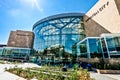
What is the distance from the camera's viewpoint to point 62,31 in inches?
1270

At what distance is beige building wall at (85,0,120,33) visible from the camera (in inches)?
672

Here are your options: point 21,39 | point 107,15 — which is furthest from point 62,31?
point 21,39

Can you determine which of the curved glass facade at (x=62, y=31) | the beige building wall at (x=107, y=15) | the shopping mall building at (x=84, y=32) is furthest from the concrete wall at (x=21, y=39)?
the beige building wall at (x=107, y=15)

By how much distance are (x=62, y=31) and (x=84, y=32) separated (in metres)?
6.39

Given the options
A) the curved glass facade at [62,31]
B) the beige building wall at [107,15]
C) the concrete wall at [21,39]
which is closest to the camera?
the beige building wall at [107,15]

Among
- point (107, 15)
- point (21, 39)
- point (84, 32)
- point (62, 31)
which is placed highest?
point (62, 31)

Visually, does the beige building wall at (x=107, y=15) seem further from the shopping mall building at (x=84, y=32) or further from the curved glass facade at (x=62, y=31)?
the curved glass facade at (x=62, y=31)

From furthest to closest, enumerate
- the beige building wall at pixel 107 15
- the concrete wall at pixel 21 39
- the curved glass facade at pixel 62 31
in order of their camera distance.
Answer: the concrete wall at pixel 21 39, the curved glass facade at pixel 62 31, the beige building wall at pixel 107 15

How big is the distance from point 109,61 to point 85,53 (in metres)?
5.49

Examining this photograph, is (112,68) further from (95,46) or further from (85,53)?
(85,53)

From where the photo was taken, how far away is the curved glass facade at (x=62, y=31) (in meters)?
30.5

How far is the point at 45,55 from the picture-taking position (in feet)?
104

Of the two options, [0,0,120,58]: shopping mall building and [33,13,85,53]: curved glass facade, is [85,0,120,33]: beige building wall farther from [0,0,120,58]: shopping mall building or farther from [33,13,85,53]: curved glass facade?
[33,13,85,53]: curved glass facade

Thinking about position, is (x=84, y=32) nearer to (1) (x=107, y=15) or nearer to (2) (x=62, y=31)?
(2) (x=62, y=31)
